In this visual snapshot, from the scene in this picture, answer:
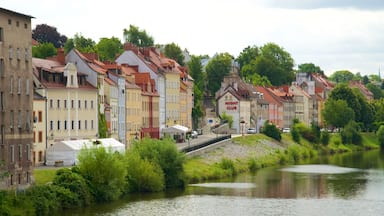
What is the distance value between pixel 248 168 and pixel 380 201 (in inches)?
1213

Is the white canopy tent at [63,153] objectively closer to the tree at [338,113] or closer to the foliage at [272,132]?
the foliage at [272,132]

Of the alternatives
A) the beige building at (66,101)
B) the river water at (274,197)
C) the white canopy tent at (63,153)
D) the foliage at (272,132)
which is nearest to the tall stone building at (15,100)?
the river water at (274,197)

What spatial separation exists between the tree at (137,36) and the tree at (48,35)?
48.3ft

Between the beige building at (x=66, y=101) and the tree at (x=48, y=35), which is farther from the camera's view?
the tree at (x=48, y=35)

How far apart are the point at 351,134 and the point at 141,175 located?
79196 mm

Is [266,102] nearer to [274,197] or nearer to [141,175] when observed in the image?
[274,197]

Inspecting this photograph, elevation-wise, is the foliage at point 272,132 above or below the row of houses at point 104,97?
below

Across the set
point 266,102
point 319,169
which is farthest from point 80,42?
point 319,169

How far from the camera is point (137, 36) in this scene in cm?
16425

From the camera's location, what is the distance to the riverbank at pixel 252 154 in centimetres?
8581

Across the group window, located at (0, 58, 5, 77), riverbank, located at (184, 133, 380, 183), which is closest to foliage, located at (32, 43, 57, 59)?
riverbank, located at (184, 133, 380, 183)

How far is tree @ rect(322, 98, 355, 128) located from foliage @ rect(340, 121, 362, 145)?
360cm

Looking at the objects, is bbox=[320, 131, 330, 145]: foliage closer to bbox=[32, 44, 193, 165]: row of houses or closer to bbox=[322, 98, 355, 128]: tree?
bbox=[322, 98, 355, 128]: tree

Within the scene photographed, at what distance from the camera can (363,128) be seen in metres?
159
